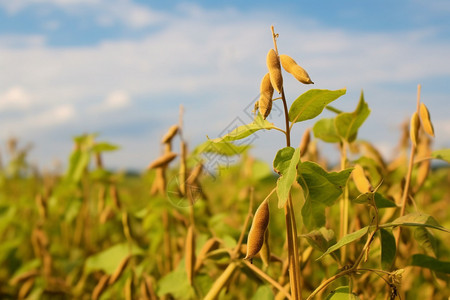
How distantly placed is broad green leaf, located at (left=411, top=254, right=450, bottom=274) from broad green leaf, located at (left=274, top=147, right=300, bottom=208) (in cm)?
43

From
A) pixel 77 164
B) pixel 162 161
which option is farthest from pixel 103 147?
pixel 162 161

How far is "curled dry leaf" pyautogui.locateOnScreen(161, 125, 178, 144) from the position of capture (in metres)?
1.05

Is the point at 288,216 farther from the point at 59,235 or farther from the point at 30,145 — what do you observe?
the point at 30,145

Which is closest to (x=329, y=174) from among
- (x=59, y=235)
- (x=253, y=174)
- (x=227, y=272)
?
(x=227, y=272)

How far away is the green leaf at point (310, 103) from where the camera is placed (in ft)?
2.25

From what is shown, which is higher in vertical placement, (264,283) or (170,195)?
(170,195)

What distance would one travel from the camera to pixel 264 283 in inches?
36.9

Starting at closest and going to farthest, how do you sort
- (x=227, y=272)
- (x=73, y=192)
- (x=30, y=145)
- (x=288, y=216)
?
(x=288, y=216) < (x=227, y=272) < (x=73, y=192) < (x=30, y=145)

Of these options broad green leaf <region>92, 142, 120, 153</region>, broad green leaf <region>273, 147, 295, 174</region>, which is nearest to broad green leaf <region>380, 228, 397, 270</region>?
broad green leaf <region>273, 147, 295, 174</region>

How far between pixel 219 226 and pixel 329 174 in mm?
636

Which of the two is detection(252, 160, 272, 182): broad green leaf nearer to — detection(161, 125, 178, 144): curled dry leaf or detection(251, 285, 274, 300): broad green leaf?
detection(161, 125, 178, 144): curled dry leaf

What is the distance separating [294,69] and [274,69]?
3 centimetres

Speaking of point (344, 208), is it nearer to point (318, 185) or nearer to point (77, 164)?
point (318, 185)

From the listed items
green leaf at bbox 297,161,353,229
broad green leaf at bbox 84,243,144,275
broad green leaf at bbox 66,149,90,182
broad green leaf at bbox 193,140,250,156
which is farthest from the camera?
broad green leaf at bbox 66,149,90,182
